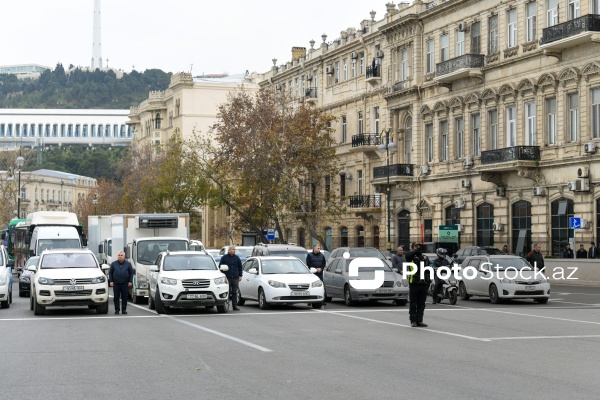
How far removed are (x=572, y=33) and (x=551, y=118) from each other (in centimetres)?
496

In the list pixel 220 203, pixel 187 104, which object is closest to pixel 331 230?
pixel 220 203

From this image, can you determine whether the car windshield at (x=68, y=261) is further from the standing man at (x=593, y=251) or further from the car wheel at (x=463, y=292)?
the standing man at (x=593, y=251)

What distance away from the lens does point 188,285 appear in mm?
25906

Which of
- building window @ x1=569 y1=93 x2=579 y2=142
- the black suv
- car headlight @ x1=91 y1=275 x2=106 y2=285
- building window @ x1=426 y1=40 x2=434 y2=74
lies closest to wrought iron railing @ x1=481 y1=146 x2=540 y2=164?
building window @ x1=569 y1=93 x2=579 y2=142

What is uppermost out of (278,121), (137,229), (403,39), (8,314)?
(403,39)

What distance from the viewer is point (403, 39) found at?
6069 centimetres

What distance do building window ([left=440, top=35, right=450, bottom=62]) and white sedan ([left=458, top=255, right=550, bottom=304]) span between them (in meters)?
26.2

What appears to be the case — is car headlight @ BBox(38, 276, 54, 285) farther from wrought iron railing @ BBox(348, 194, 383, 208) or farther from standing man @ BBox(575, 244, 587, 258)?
wrought iron railing @ BBox(348, 194, 383, 208)

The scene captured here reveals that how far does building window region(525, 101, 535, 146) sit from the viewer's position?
160 ft

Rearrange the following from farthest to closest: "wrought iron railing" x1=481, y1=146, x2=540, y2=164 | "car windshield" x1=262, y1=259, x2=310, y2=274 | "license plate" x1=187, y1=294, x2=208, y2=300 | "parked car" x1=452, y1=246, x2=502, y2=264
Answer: "wrought iron railing" x1=481, y1=146, x2=540, y2=164 → "parked car" x1=452, y1=246, x2=502, y2=264 → "car windshield" x1=262, y1=259, x2=310, y2=274 → "license plate" x1=187, y1=294, x2=208, y2=300

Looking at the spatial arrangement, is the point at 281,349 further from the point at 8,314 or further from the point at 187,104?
the point at 187,104

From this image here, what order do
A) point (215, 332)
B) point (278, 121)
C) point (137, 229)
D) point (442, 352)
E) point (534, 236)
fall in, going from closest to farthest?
1. point (442, 352)
2. point (215, 332)
3. point (137, 229)
4. point (534, 236)
5. point (278, 121)

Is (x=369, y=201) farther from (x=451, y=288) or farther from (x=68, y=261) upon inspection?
(x=68, y=261)

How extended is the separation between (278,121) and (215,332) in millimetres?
40111
